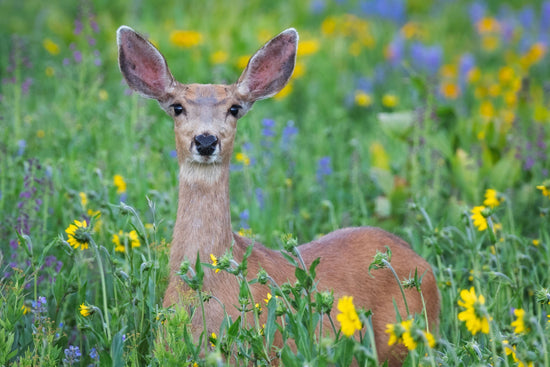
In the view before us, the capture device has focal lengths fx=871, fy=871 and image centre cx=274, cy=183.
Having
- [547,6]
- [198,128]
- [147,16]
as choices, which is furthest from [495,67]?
[198,128]

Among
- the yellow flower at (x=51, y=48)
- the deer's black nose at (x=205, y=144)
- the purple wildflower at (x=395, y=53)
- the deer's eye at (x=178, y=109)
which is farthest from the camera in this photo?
the purple wildflower at (x=395, y=53)

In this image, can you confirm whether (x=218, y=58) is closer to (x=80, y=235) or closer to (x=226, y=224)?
(x=226, y=224)

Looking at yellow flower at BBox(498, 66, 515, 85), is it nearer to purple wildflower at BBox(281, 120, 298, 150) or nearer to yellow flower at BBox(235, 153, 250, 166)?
purple wildflower at BBox(281, 120, 298, 150)

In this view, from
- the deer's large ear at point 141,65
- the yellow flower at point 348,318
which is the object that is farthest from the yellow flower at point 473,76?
the yellow flower at point 348,318

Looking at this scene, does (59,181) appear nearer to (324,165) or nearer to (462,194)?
(324,165)

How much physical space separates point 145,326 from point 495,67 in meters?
6.49

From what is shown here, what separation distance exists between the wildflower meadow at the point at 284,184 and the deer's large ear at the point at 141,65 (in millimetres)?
504

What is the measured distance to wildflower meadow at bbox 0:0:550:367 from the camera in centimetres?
274

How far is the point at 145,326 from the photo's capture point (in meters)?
3.14

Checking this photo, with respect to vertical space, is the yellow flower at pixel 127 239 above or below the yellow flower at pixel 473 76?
below

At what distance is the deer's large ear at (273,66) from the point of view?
11.9 feet

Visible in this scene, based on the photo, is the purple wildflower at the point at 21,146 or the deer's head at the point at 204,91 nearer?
the deer's head at the point at 204,91

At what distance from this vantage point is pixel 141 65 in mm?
3564

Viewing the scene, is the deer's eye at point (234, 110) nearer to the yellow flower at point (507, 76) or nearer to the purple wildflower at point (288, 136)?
the purple wildflower at point (288, 136)
